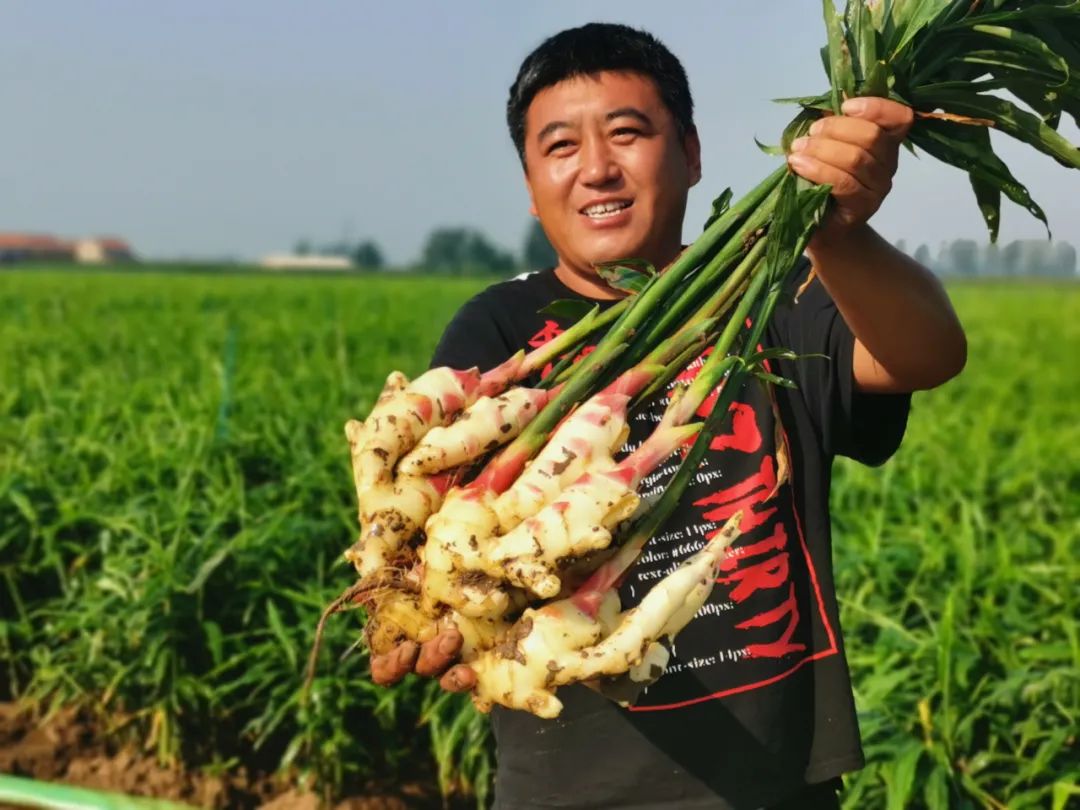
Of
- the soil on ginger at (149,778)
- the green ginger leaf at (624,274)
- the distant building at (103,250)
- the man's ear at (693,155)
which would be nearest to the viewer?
the green ginger leaf at (624,274)

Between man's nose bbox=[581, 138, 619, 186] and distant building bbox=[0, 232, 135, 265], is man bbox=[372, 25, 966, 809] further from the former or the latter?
distant building bbox=[0, 232, 135, 265]

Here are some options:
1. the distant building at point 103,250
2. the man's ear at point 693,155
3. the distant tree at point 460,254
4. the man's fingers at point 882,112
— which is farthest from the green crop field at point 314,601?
the distant building at point 103,250

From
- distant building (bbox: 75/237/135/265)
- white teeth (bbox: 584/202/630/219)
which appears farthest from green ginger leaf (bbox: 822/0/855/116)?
distant building (bbox: 75/237/135/265)

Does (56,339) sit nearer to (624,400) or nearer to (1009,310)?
(624,400)

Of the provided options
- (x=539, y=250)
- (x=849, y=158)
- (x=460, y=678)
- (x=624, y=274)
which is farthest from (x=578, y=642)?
(x=539, y=250)

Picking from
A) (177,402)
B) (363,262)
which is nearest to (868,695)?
(177,402)

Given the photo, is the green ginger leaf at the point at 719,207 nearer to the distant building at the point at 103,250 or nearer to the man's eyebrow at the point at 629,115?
the man's eyebrow at the point at 629,115

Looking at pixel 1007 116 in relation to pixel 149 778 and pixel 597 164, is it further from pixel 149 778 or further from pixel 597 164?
pixel 149 778

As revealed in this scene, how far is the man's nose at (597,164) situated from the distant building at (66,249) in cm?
8101

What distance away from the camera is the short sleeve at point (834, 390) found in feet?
5.95

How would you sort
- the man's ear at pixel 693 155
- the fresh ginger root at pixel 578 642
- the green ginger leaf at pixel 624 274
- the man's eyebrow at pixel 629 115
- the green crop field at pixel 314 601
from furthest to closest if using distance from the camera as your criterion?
the green crop field at pixel 314 601
the man's ear at pixel 693 155
the man's eyebrow at pixel 629 115
the green ginger leaf at pixel 624 274
the fresh ginger root at pixel 578 642

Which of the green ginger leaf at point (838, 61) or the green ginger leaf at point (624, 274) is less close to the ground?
the green ginger leaf at point (838, 61)

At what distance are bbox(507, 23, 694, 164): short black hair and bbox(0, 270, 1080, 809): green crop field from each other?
1415mm

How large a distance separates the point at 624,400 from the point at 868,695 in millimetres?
1603
